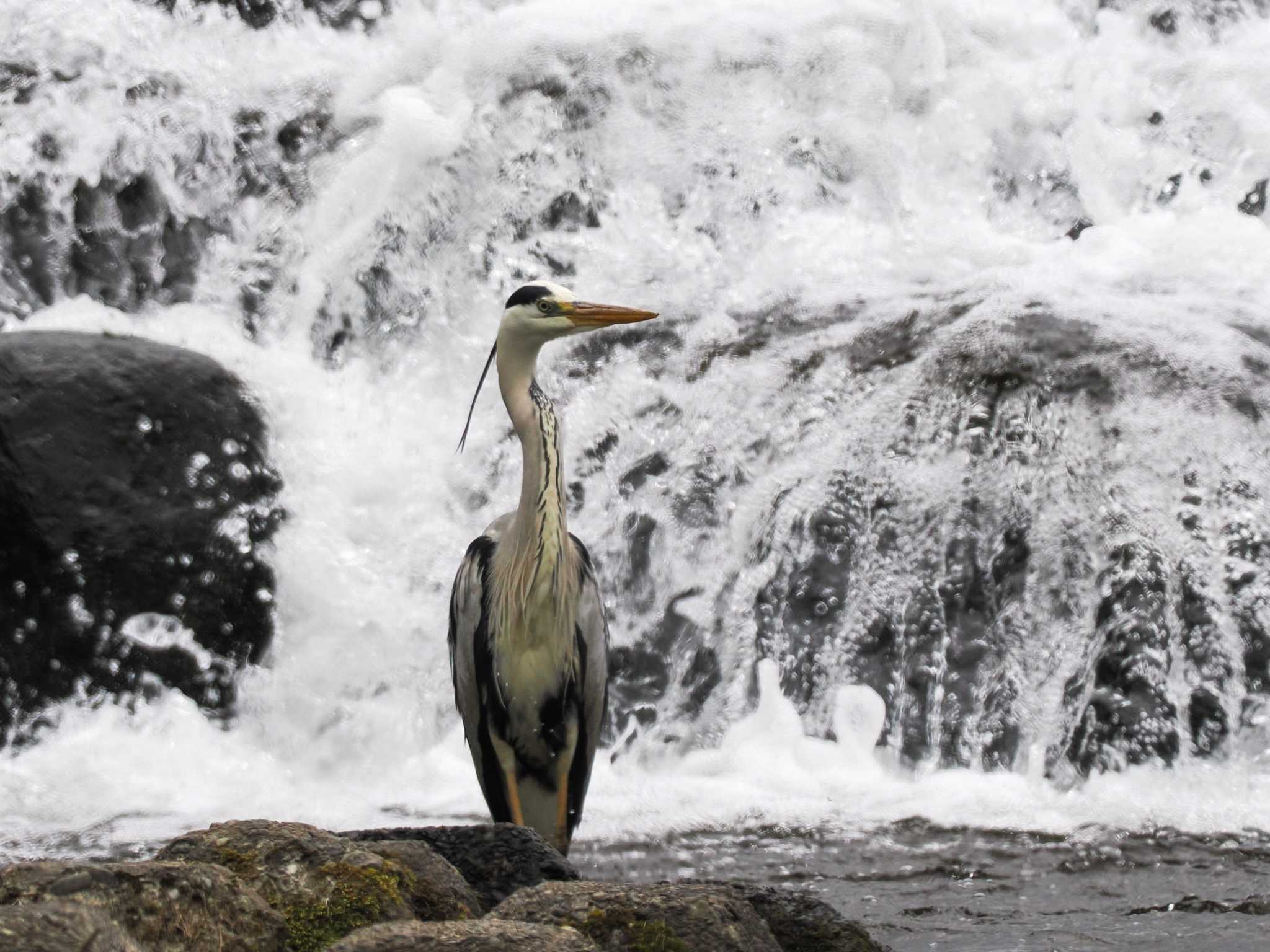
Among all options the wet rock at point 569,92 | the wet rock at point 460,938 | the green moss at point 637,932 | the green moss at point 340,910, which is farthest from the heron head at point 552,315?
the wet rock at point 569,92

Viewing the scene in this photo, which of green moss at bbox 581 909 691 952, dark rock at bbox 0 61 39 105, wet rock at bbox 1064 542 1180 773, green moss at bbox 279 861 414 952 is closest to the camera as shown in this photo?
green moss at bbox 581 909 691 952

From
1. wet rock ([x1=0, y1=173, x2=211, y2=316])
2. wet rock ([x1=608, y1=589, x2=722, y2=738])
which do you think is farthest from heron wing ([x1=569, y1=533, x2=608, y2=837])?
wet rock ([x1=0, y1=173, x2=211, y2=316])

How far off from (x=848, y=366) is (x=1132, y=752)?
2.25 meters

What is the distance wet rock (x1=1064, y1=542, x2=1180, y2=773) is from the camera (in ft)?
19.8

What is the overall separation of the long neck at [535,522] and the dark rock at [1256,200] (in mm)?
5476

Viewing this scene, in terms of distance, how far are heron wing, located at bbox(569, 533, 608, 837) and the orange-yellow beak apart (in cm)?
68

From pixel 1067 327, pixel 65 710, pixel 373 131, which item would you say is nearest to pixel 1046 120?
pixel 1067 327

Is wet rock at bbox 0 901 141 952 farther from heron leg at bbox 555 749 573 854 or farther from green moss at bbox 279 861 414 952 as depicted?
heron leg at bbox 555 749 573 854

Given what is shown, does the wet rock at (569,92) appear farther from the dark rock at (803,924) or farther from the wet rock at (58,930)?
the wet rock at (58,930)

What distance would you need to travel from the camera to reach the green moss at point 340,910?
2.98 meters

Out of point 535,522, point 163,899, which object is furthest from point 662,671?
point 163,899

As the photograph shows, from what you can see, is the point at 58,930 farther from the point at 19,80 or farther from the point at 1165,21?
the point at 1165,21

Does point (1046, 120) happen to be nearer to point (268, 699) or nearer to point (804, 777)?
point (804, 777)

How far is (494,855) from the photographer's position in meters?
3.51
